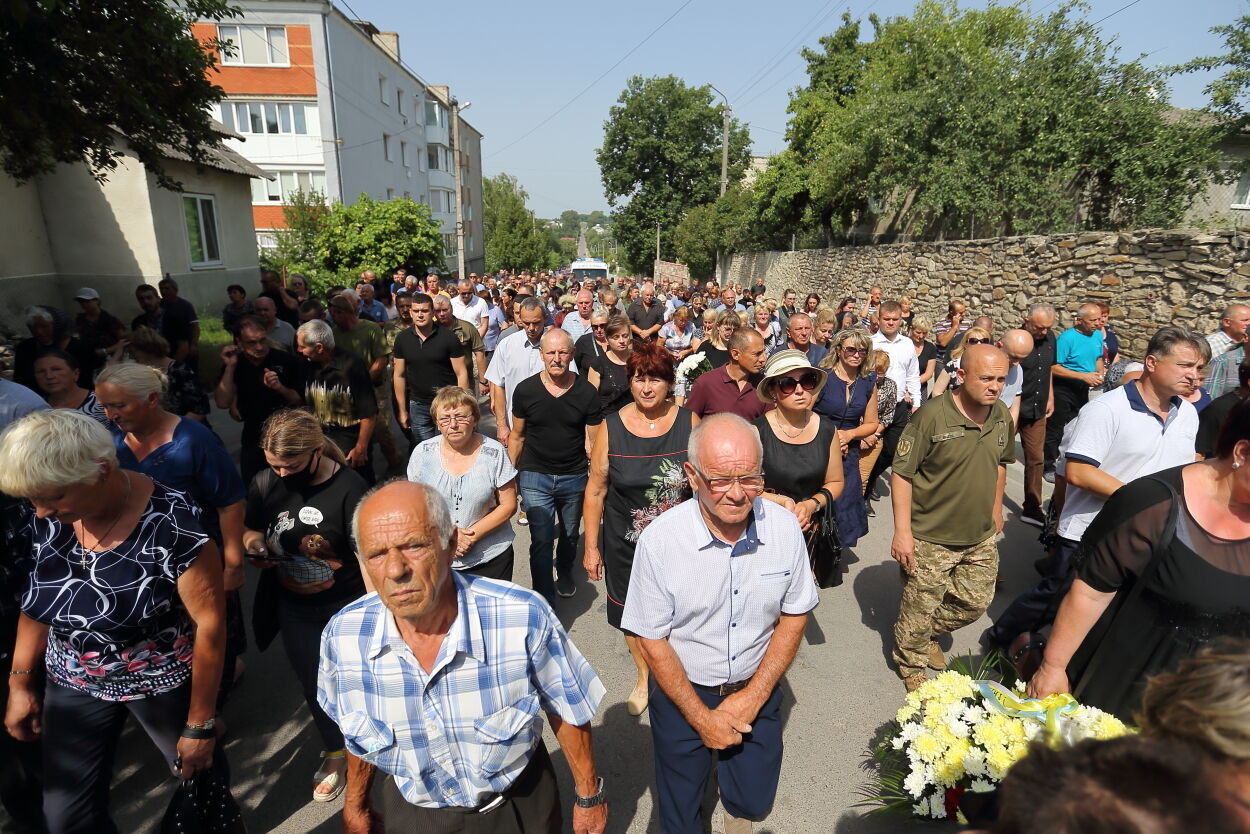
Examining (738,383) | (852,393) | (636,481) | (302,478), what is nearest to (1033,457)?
(852,393)

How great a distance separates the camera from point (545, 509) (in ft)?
14.3

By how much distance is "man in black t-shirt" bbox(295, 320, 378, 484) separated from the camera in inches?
186

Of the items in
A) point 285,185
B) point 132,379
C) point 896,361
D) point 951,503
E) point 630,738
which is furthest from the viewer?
point 285,185

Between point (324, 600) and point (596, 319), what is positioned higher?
point (596, 319)

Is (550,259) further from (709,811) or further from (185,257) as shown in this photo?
(709,811)

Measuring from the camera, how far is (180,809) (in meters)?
2.28

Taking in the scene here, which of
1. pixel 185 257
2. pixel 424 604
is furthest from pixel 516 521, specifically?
pixel 185 257

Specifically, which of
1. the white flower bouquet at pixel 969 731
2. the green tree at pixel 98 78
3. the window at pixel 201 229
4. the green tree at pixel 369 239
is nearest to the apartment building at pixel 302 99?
the green tree at pixel 369 239

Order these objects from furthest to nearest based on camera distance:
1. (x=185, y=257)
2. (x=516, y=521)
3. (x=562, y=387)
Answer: (x=185, y=257) < (x=516, y=521) < (x=562, y=387)

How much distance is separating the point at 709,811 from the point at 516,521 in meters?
3.73

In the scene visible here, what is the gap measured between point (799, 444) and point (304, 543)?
2.47 meters

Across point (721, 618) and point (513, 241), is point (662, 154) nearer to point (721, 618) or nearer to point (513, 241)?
point (513, 241)

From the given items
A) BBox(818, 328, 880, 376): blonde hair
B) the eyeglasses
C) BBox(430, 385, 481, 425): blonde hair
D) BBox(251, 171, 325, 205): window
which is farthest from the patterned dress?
BBox(251, 171, 325, 205): window

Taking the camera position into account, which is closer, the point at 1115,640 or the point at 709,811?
the point at 1115,640
